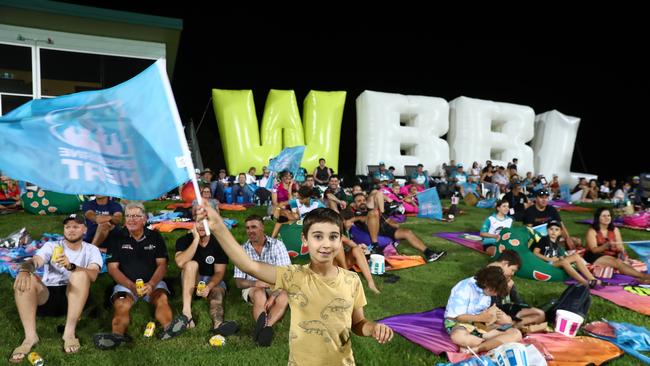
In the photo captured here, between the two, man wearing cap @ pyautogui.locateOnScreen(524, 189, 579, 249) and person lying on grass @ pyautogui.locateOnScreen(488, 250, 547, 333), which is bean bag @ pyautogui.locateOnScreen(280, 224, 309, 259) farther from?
man wearing cap @ pyautogui.locateOnScreen(524, 189, 579, 249)

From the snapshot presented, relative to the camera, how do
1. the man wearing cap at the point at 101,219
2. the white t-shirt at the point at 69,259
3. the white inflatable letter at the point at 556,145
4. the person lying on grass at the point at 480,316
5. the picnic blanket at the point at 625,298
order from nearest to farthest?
the person lying on grass at the point at 480,316
the white t-shirt at the point at 69,259
the picnic blanket at the point at 625,298
the man wearing cap at the point at 101,219
the white inflatable letter at the point at 556,145

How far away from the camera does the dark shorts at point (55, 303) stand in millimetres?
4426

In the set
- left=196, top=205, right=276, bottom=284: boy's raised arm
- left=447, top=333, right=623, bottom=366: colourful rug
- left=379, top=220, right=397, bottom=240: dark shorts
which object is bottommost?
left=447, top=333, right=623, bottom=366: colourful rug

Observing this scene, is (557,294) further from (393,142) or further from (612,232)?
(393,142)

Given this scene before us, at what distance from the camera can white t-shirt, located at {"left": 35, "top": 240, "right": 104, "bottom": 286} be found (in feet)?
14.4

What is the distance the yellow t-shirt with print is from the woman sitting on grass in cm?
638

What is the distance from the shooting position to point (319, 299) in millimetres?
2244

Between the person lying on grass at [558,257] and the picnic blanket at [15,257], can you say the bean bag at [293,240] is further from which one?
the person lying on grass at [558,257]

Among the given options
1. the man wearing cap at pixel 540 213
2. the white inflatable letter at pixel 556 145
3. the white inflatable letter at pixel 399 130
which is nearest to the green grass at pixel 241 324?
the man wearing cap at pixel 540 213

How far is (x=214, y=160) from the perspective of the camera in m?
22.7

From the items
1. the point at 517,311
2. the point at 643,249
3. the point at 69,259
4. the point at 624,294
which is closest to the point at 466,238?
the point at 643,249

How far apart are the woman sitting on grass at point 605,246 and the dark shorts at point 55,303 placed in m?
7.79

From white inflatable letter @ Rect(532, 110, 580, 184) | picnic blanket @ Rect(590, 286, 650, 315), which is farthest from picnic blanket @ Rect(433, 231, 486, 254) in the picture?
white inflatable letter @ Rect(532, 110, 580, 184)

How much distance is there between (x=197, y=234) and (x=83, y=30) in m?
11.9
